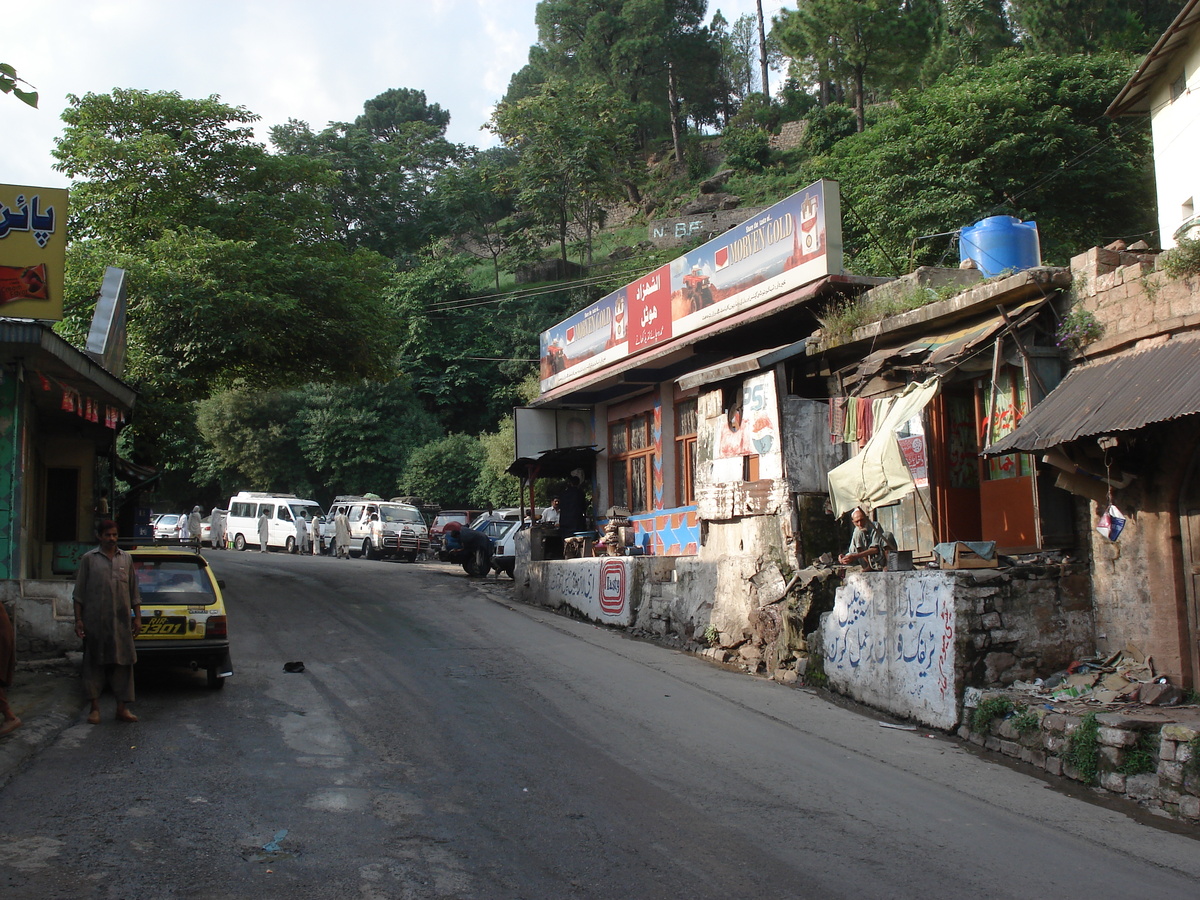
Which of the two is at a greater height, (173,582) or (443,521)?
(443,521)

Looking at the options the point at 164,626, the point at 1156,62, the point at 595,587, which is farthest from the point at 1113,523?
the point at 1156,62

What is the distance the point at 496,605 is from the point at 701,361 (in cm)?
606

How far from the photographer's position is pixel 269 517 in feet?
118

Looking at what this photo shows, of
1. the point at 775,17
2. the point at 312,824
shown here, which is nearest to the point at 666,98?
the point at 775,17

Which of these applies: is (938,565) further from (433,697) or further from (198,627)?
(198,627)

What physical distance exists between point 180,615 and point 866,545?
807 centimetres

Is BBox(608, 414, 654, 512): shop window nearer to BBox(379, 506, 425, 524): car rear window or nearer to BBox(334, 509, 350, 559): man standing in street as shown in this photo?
BBox(379, 506, 425, 524): car rear window

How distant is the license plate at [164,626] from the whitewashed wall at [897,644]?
755 centimetres

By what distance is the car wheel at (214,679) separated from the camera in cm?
1059

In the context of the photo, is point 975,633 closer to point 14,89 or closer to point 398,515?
point 14,89

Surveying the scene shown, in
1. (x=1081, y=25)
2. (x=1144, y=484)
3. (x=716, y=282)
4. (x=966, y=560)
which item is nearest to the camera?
(x=1144, y=484)

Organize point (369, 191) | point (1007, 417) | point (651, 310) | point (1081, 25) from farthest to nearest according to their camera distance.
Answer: point (369, 191)
point (1081, 25)
point (651, 310)
point (1007, 417)

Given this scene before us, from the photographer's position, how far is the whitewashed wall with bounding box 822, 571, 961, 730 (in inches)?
389

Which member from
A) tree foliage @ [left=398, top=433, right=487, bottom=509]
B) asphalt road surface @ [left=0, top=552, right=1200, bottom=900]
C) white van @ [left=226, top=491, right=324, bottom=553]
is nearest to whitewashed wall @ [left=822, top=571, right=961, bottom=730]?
asphalt road surface @ [left=0, top=552, right=1200, bottom=900]
